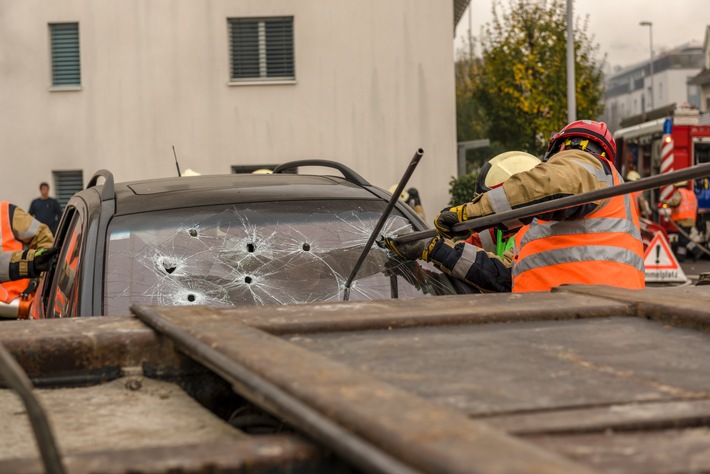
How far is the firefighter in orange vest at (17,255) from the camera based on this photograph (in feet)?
19.3

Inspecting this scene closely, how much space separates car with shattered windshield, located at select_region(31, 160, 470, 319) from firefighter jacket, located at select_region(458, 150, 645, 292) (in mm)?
299

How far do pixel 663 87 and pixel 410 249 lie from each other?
12563cm

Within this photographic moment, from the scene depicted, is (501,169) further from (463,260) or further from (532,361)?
(532,361)

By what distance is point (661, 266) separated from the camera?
48.0 feet

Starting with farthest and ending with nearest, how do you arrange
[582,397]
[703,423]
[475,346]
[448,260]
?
[448,260], [475,346], [582,397], [703,423]

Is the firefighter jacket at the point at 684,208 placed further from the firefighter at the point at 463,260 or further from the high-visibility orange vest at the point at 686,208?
the firefighter at the point at 463,260

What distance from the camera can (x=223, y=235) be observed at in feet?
13.3

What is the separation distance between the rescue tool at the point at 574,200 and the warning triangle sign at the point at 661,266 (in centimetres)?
1087

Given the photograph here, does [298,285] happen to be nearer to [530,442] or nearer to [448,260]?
[448,260]

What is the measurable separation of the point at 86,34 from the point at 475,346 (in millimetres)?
20097

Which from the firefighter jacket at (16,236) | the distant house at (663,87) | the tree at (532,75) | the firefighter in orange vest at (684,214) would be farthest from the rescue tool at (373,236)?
the distant house at (663,87)

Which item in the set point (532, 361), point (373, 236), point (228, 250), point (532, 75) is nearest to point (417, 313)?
point (532, 361)

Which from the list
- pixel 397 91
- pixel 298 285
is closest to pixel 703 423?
pixel 298 285

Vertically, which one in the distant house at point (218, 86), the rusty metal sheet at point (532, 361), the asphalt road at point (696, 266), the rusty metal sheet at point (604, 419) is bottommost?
the asphalt road at point (696, 266)
